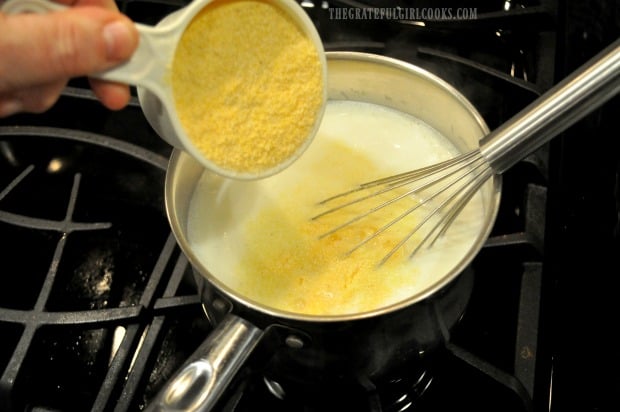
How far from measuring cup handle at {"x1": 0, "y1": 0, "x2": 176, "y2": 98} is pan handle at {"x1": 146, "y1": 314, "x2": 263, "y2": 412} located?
0.23 meters

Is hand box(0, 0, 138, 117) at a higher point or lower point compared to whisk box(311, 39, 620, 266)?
higher

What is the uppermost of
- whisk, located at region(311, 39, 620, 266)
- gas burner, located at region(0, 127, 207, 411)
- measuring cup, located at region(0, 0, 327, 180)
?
measuring cup, located at region(0, 0, 327, 180)

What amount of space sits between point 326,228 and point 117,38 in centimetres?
36

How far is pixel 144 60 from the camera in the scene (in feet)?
1.85

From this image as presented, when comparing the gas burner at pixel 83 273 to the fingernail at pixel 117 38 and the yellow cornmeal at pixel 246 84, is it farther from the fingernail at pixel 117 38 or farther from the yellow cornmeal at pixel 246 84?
the fingernail at pixel 117 38

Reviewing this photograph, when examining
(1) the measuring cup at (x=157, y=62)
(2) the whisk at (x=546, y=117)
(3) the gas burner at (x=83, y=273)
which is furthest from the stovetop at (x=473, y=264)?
(1) the measuring cup at (x=157, y=62)

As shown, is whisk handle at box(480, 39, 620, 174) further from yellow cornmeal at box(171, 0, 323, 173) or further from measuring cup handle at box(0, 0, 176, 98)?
measuring cup handle at box(0, 0, 176, 98)

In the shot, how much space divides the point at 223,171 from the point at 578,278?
0.42m

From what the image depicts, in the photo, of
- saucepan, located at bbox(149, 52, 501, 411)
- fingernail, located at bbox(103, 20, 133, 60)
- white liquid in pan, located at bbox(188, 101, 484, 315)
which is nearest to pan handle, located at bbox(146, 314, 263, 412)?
saucepan, located at bbox(149, 52, 501, 411)

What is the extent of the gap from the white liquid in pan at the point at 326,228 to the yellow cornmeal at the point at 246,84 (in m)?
0.13

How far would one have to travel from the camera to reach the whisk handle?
604 millimetres

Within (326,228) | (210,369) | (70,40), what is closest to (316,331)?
(210,369)

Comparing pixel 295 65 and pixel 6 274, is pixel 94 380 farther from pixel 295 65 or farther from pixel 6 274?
pixel 295 65

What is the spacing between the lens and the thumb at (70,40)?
53 centimetres
